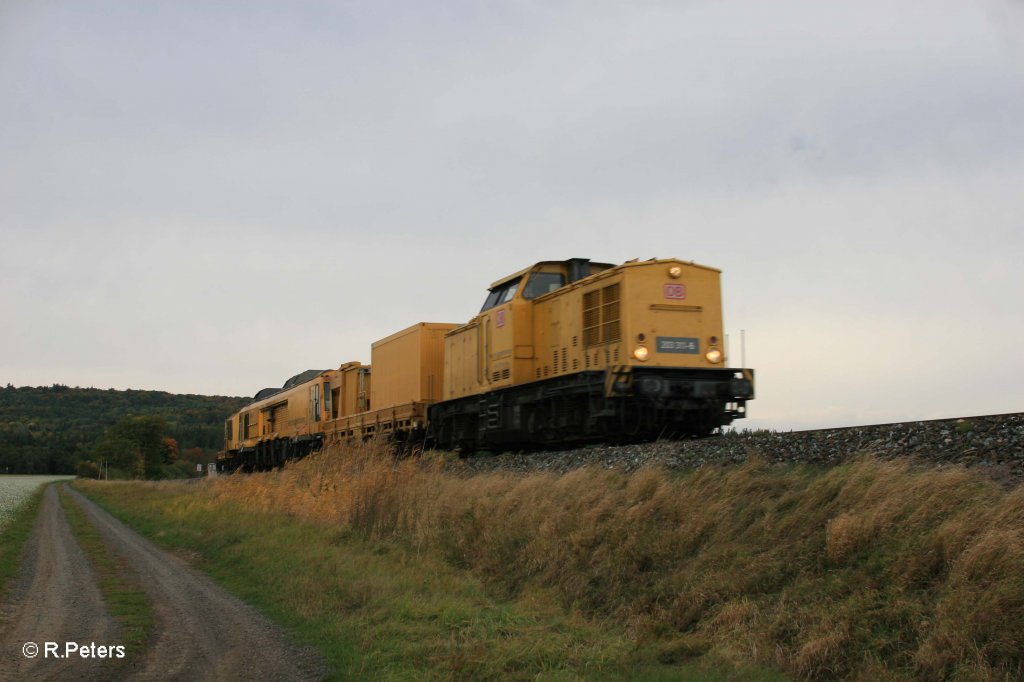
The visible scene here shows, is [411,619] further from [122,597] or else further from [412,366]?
[412,366]

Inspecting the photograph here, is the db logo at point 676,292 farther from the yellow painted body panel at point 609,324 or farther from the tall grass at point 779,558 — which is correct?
the tall grass at point 779,558

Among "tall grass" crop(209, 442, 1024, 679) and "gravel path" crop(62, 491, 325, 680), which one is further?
"gravel path" crop(62, 491, 325, 680)

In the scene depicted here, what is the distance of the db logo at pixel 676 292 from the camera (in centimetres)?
1631

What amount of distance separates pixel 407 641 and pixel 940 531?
15.7ft

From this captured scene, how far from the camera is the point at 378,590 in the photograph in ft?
32.4

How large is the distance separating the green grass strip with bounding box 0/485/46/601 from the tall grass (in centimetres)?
559

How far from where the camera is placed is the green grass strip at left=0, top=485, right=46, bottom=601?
39.3 feet

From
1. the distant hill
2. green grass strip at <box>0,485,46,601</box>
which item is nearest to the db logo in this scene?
green grass strip at <box>0,485,46,601</box>

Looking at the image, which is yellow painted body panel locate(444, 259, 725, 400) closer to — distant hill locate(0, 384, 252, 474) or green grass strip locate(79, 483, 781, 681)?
green grass strip locate(79, 483, 781, 681)

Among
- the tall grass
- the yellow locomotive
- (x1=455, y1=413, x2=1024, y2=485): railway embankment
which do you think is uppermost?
the yellow locomotive

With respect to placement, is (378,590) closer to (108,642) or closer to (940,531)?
(108,642)

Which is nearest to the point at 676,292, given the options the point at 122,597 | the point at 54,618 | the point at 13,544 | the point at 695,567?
the point at 695,567

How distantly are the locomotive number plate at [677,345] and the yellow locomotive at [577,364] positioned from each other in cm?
2

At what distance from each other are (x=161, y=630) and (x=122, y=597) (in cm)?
224
